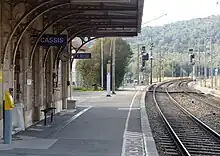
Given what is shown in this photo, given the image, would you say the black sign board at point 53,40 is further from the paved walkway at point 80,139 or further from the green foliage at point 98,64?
the green foliage at point 98,64

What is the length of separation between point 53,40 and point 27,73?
143 cm

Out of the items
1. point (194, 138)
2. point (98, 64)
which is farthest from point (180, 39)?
point (194, 138)

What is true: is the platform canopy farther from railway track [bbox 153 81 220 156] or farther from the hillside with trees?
the hillside with trees

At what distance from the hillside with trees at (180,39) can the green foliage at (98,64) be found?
207 ft

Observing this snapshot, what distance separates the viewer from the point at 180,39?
16875cm

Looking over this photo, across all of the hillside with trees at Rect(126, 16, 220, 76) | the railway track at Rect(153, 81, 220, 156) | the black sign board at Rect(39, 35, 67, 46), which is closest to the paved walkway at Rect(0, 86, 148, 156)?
the railway track at Rect(153, 81, 220, 156)

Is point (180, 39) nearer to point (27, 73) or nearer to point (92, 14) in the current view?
point (92, 14)

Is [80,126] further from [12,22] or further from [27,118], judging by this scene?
[12,22]

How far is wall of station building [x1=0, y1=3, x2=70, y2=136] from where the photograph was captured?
43.3 ft

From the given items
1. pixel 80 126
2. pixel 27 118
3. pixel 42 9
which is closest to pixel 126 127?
pixel 80 126

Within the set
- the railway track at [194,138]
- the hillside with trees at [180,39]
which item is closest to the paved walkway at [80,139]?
the railway track at [194,138]

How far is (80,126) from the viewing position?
16.1 metres

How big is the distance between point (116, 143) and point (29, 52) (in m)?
5.56

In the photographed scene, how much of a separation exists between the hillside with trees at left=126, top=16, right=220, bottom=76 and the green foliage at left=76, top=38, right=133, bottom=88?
207ft
